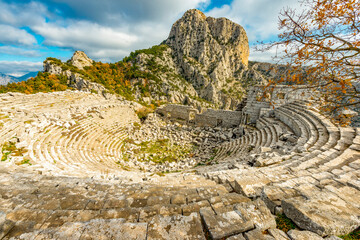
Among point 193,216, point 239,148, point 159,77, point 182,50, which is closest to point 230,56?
point 182,50

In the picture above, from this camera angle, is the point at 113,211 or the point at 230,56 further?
the point at 230,56

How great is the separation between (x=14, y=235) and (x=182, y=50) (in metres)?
61.2

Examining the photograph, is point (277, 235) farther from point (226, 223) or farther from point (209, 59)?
point (209, 59)

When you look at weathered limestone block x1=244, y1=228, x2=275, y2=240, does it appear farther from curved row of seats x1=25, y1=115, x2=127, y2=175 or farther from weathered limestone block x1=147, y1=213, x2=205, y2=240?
curved row of seats x1=25, y1=115, x2=127, y2=175

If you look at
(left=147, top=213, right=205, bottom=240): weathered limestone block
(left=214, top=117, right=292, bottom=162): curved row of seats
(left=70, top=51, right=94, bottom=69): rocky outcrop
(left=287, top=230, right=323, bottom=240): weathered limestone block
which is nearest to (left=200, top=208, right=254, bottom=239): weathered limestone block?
(left=147, top=213, right=205, bottom=240): weathered limestone block

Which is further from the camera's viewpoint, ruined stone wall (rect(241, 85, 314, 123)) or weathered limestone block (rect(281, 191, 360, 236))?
ruined stone wall (rect(241, 85, 314, 123))

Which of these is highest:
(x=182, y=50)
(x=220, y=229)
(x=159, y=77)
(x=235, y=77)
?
(x=182, y=50)

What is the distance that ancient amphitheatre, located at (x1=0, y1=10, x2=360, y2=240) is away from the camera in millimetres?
1879

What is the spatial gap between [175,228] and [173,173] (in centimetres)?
625

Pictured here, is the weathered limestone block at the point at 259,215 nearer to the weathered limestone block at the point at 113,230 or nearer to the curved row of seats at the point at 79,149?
the weathered limestone block at the point at 113,230

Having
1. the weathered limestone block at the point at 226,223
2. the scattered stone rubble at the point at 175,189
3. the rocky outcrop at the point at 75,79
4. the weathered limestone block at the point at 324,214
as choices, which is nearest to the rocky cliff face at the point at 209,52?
the rocky outcrop at the point at 75,79

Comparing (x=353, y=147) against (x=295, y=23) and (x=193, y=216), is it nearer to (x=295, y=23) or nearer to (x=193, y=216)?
A: (x=295, y=23)

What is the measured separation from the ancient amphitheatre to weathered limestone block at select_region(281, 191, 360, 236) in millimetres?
14

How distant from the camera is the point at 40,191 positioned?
3.60 m
